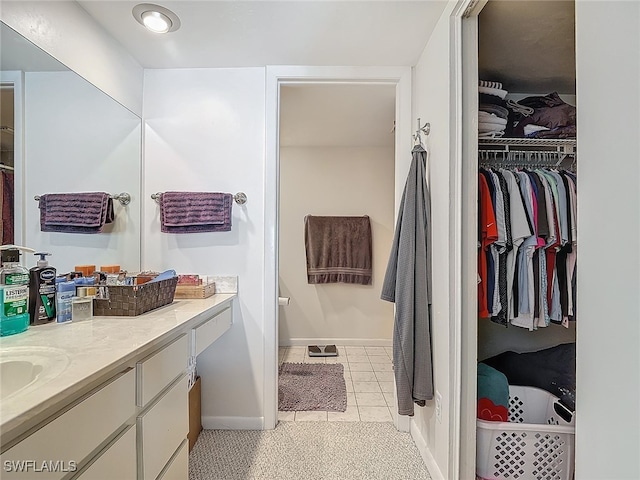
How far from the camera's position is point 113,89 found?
190 centimetres

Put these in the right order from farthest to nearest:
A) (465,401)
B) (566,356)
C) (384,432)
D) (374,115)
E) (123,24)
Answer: (374,115), (384,432), (566,356), (123,24), (465,401)

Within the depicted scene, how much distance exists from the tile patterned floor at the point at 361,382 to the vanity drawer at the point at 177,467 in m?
0.95

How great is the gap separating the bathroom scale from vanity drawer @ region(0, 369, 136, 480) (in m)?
2.71

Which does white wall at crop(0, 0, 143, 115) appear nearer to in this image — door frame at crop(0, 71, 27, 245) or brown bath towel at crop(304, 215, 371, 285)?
door frame at crop(0, 71, 27, 245)

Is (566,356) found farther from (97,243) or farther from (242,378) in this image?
(97,243)

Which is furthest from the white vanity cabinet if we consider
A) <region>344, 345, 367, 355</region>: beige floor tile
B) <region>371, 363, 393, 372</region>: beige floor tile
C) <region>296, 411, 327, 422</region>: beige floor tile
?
<region>344, 345, 367, 355</region>: beige floor tile

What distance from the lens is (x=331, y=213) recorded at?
3.96m

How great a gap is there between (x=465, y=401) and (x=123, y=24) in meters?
2.40

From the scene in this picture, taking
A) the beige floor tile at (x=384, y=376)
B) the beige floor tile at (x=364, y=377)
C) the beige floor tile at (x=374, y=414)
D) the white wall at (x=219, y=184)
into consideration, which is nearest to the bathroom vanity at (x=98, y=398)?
the white wall at (x=219, y=184)

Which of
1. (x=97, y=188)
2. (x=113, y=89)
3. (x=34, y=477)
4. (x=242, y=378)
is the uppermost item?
(x=113, y=89)

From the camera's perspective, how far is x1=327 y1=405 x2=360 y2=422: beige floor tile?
228 cm

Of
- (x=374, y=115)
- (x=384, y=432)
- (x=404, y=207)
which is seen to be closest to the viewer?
(x=404, y=207)

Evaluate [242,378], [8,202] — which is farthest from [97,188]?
[242,378]

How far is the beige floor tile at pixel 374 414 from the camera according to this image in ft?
7.52
